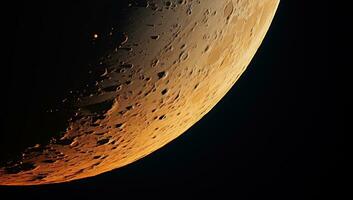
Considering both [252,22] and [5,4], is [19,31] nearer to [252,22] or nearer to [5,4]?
[5,4]

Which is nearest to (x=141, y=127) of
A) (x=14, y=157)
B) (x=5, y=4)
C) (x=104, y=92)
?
(x=104, y=92)

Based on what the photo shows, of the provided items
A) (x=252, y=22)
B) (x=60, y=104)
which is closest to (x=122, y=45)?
(x=60, y=104)

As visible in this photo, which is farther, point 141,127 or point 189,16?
point 141,127

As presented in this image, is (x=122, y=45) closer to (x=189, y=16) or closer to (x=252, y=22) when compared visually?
(x=189, y=16)

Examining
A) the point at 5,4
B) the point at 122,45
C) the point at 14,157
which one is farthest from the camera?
the point at 14,157

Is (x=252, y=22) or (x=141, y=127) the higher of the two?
(x=252, y=22)

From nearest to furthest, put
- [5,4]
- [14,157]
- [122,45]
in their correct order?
[5,4]
[122,45]
[14,157]
